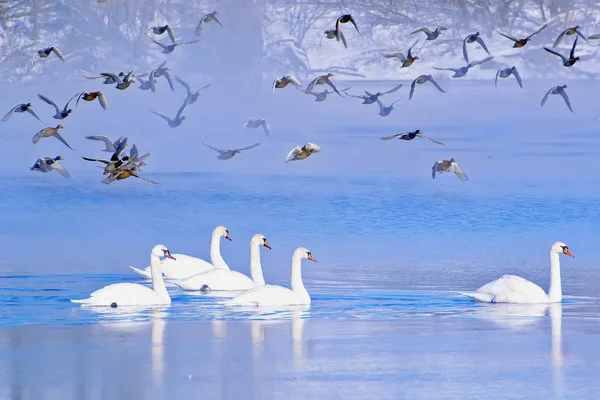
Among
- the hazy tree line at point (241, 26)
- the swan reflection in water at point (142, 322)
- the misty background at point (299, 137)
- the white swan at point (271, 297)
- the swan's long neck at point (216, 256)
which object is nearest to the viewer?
A: the swan reflection in water at point (142, 322)

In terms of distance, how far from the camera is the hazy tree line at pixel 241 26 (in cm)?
5112

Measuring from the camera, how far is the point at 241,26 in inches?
2143

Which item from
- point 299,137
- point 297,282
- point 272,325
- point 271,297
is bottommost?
point 272,325

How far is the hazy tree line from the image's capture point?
168 ft

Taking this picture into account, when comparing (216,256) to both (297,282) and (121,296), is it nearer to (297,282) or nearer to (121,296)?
(297,282)

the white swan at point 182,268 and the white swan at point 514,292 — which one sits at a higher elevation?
the white swan at point 182,268

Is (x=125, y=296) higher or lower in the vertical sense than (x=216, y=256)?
lower

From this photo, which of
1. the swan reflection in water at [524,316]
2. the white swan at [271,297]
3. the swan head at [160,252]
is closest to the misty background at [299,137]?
the swan head at [160,252]

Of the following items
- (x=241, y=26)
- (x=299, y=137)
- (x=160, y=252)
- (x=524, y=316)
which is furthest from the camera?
(x=241, y=26)

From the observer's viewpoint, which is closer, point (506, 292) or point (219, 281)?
point (506, 292)

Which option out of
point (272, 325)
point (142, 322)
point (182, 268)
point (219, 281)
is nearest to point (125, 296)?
point (142, 322)

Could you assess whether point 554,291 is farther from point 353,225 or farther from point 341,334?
point 353,225

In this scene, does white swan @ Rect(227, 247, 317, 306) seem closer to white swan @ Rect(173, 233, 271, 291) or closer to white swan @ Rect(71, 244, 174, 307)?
white swan @ Rect(71, 244, 174, 307)

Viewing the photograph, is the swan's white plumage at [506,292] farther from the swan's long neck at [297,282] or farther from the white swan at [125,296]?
the white swan at [125,296]
